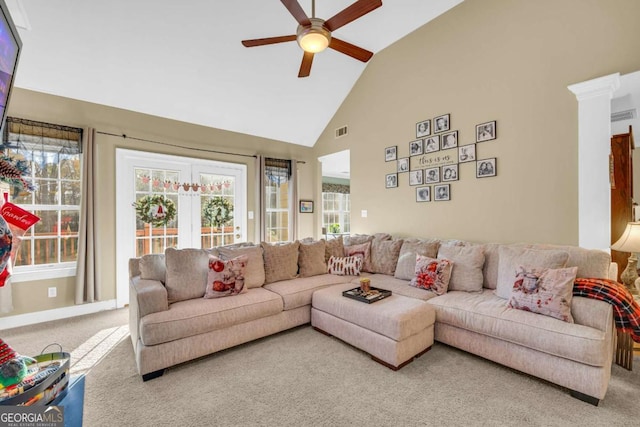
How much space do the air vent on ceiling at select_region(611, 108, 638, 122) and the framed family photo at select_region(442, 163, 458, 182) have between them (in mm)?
1620

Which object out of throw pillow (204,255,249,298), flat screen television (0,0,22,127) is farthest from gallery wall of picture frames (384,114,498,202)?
flat screen television (0,0,22,127)

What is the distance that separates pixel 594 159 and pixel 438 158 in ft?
4.87

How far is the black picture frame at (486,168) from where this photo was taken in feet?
10.7

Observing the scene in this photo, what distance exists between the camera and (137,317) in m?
2.32

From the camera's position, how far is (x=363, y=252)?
3777mm

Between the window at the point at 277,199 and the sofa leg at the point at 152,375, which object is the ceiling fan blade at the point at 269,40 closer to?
the window at the point at 277,199

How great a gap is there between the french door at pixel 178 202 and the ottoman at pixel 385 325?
2601 millimetres

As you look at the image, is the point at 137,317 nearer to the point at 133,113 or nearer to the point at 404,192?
the point at 133,113

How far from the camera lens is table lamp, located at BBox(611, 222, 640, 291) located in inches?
90.4

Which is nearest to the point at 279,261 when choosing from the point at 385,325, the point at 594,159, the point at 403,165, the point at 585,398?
the point at 385,325

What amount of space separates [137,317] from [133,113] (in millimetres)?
2918

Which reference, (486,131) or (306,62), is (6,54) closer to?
(306,62)

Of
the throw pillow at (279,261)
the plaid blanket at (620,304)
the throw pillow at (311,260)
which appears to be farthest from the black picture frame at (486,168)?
the throw pillow at (279,261)

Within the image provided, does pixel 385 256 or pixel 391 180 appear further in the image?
pixel 391 180
